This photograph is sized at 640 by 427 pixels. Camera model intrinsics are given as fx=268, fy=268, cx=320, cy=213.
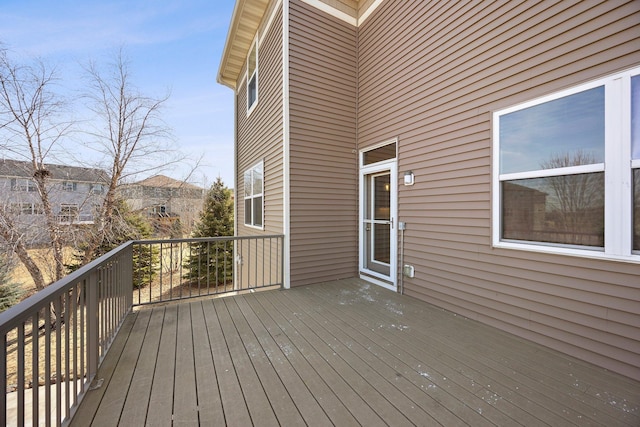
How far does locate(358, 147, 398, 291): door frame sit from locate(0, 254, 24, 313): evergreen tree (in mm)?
8633

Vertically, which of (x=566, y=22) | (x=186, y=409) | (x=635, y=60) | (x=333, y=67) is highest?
(x=333, y=67)

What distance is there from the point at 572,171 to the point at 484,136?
0.87 meters

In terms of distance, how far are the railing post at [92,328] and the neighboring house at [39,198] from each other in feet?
24.1

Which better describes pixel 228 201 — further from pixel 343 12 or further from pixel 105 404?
pixel 105 404

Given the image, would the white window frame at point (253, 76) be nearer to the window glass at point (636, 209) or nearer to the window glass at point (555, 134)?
the window glass at point (555, 134)

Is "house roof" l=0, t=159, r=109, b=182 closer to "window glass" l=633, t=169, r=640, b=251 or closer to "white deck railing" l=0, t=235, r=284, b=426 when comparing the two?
"white deck railing" l=0, t=235, r=284, b=426

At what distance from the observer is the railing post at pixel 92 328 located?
6.47 feet

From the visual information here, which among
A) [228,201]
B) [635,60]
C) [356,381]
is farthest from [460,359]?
[228,201]

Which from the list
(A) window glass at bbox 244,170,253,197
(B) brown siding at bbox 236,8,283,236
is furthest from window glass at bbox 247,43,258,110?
(A) window glass at bbox 244,170,253,197

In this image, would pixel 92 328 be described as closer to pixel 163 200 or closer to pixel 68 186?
pixel 68 186

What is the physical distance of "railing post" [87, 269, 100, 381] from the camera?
1973 mm

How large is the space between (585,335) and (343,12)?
18.3 feet

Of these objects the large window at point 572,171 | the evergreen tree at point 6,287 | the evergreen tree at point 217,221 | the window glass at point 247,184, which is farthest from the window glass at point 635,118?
the evergreen tree at point 217,221

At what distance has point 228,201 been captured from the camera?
12.6 meters
